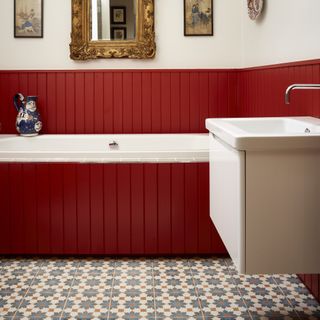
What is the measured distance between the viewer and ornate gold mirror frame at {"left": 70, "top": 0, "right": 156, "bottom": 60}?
167 inches

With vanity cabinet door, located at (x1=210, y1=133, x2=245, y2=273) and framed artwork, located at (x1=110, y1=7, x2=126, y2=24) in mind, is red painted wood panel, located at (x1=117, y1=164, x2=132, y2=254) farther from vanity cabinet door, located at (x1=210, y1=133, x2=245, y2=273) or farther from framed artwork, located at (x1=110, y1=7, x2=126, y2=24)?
Result: framed artwork, located at (x1=110, y1=7, x2=126, y2=24)

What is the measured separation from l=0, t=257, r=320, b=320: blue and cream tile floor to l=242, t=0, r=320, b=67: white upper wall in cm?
127

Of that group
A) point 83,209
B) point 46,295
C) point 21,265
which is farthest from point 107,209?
point 46,295

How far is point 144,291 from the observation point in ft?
8.70

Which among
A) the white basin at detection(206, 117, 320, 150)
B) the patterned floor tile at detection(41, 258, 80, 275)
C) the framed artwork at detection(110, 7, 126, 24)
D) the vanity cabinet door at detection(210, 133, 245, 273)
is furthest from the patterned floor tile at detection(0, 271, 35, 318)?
the framed artwork at detection(110, 7, 126, 24)

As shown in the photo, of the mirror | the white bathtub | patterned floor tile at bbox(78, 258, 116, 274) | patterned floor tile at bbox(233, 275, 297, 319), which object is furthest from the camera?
the mirror

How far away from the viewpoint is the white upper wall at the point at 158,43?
4289mm

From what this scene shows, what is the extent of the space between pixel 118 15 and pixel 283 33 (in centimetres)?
164

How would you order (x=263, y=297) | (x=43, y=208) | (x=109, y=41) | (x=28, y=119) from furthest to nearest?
1. (x=109, y=41)
2. (x=28, y=119)
3. (x=43, y=208)
4. (x=263, y=297)

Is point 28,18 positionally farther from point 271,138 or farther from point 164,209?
point 271,138

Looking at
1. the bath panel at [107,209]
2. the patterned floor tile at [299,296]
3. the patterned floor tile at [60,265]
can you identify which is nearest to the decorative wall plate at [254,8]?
the bath panel at [107,209]

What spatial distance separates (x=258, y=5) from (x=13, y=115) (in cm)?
223

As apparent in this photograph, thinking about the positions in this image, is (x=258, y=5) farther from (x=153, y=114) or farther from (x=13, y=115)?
(x=13, y=115)

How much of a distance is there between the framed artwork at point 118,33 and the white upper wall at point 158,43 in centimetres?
19
